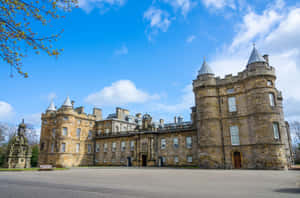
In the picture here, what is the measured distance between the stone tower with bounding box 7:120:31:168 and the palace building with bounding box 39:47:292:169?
1043 centimetres

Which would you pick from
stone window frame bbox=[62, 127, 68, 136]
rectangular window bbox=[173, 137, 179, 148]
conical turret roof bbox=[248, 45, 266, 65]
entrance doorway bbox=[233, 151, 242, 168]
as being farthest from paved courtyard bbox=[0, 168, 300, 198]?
stone window frame bbox=[62, 127, 68, 136]

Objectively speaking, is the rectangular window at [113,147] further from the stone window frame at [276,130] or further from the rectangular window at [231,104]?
the stone window frame at [276,130]

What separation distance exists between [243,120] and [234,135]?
8.27 ft

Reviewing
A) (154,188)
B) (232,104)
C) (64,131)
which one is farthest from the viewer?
(64,131)

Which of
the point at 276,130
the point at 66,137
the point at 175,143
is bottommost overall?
the point at 175,143

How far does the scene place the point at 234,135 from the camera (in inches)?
1262

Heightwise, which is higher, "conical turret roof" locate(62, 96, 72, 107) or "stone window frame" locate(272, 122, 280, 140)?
"conical turret roof" locate(62, 96, 72, 107)

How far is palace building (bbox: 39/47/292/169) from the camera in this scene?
1161 inches

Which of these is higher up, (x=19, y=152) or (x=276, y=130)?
(x=276, y=130)

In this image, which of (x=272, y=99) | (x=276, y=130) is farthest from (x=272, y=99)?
(x=276, y=130)

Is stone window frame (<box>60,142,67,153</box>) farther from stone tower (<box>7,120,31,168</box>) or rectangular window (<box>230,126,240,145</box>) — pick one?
rectangular window (<box>230,126,240,145</box>)

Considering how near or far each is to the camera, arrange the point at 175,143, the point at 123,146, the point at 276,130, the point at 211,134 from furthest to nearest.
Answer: the point at 123,146 → the point at 175,143 → the point at 211,134 → the point at 276,130

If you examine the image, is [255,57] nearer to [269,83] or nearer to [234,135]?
[269,83]

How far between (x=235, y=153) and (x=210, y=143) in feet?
12.1
